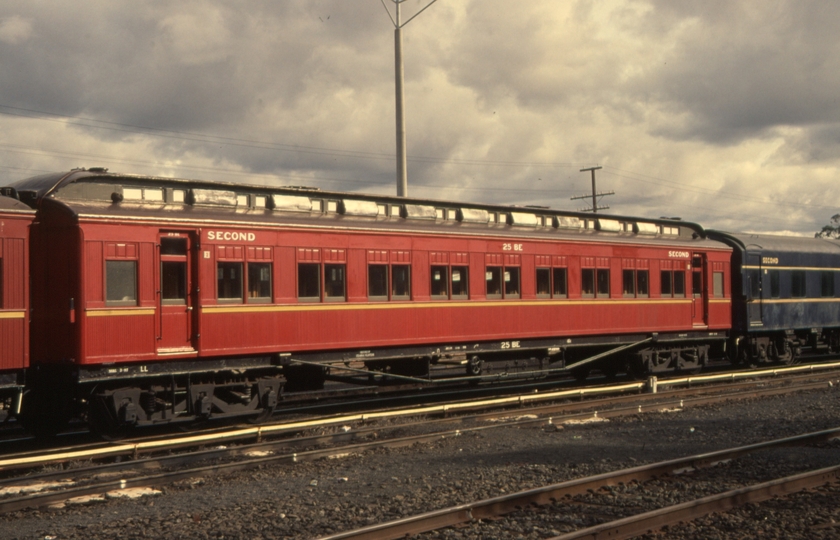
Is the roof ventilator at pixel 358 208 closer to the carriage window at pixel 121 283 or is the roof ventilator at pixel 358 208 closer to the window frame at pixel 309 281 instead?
the window frame at pixel 309 281

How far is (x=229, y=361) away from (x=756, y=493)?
310 inches

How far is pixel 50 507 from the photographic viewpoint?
8.80 metres

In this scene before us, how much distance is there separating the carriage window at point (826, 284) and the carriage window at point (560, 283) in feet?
36.5

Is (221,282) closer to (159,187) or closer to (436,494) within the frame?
(159,187)

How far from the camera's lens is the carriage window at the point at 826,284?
85.1 ft

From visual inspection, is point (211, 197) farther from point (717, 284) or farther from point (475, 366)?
point (717, 284)

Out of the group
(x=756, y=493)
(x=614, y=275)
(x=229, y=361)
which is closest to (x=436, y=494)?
(x=756, y=493)

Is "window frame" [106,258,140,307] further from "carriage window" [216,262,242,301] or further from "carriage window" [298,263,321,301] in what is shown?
"carriage window" [298,263,321,301]

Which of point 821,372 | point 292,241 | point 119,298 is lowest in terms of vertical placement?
point 821,372

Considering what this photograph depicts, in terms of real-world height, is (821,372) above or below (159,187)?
below

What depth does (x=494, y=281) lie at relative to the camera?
57.3 ft

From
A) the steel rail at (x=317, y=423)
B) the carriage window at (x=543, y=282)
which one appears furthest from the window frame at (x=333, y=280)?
the carriage window at (x=543, y=282)

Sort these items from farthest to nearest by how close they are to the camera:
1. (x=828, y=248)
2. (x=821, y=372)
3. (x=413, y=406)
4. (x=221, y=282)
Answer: (x=828, y=248)
(x=821, y=372)
(x=413, y=406)
(x=221, y=282)

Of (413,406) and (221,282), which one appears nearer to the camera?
(221,282)
